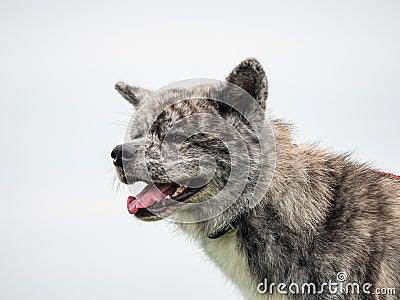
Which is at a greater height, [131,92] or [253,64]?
[253,64]

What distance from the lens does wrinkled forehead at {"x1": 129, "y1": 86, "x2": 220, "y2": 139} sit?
704 centimetres

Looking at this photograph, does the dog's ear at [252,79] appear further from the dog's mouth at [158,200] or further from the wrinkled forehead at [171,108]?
the dog's mouth at [158,200]

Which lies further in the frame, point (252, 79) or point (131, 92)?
point (131, 92)

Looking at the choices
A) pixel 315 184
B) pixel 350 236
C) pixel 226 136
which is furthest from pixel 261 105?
pixel 350 236

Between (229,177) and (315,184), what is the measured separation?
99 cm

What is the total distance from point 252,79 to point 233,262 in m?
2.02

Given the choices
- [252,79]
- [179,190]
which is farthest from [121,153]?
[252,79]

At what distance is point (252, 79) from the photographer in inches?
261

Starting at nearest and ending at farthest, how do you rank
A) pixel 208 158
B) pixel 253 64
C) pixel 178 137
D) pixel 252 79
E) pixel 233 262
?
1. pixel 253 64
2. pixel 252 79
3. pixel 208 158
4. pixel 178 137
5. pixel 233 262

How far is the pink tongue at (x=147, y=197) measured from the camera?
670 cm

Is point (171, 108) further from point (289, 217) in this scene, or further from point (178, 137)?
point (289, 217)

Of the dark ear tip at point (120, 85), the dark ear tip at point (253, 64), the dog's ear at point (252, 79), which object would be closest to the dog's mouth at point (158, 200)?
the dog's ear at point (252, 79)

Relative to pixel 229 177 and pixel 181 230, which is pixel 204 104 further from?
pixel 181 230

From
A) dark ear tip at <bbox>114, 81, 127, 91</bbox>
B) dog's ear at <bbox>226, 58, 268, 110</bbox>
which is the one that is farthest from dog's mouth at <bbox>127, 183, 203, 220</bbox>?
dark ear tip at <bbox>114, 81, 127, 91</bbox>
